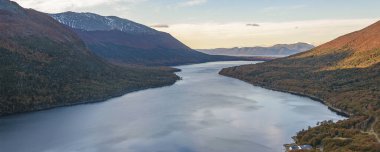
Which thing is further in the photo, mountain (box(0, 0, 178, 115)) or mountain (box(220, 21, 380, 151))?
mountain (box(0, 0, 178, 115))

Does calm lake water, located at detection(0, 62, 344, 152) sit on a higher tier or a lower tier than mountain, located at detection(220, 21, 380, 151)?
lower

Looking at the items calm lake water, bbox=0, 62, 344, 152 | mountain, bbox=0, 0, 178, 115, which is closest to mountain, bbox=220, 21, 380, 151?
calm lake water, bbox=0, 62, 344, 152

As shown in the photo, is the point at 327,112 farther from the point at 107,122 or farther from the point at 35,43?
the point at 35,43

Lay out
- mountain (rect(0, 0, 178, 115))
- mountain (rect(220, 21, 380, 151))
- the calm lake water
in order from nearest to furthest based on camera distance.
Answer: mountain (rect(220, 21, 380, 151)), the calm lake water, mountain (rect(0, 0, 178, 115))

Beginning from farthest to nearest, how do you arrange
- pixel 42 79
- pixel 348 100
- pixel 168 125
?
pixel 42 79, pixel 348 100, pixel 168 125

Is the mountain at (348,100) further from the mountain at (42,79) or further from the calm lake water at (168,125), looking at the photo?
the mountain at (42,79)

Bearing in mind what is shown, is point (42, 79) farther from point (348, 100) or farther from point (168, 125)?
point (348, 100)

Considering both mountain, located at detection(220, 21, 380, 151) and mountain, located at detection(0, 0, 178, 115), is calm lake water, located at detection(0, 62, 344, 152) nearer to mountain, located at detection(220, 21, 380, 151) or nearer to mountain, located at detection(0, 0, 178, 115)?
mountain, located at detection(220, 21, 380, 151)

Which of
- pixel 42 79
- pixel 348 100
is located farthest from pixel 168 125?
pixel 42 79

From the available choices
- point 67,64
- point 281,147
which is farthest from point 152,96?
point 281,147
